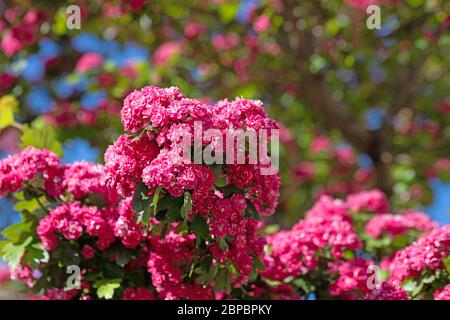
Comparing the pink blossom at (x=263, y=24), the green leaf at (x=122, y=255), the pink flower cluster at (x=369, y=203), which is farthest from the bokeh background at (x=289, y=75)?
the green leaf at (x=122, y=255)

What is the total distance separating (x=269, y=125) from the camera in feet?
11.1

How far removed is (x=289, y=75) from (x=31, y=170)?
3.87m

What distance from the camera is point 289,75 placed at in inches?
287

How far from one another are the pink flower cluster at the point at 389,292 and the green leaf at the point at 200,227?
2.87 ft

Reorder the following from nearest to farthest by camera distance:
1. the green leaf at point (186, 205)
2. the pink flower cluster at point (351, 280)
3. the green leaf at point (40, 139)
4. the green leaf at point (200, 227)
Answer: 1. the green leaf at point (186, 205)
2. the green leaf at point (200, 227)
3. the pink flower cluster at point (351, 280)
4. the green leaf at point (40, 139)

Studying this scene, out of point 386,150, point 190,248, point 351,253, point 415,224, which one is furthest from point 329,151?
point 190,248

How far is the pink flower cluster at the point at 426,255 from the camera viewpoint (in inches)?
148

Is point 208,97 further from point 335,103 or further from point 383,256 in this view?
point 383,256

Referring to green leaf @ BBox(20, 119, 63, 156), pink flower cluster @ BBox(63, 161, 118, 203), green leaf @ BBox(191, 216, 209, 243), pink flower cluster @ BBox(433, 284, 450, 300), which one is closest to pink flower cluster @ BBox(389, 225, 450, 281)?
pink flower cluster @ BBox(433, 284, 450, 300)

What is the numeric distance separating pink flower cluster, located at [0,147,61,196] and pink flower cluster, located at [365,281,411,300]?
165 centimetres

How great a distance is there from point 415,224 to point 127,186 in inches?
87.7
